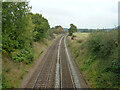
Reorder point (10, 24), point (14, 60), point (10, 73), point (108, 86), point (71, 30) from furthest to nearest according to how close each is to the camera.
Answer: point (71, 30) < point (14, 60) < point (10, 24) < point (10, 73) < point (108, 86)

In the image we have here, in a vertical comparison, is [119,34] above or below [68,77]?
above

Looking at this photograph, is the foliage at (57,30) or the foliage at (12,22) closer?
the foliage at (12,22)

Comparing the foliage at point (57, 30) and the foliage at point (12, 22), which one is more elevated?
the foliage at point (57, 30)

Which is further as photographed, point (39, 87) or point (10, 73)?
point (10, 73)

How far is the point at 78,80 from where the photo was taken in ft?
45.7

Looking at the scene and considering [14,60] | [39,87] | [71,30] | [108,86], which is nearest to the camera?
[108,86]

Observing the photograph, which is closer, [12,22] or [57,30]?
[12,22]

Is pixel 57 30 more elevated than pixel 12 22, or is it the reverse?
pixel 57 30

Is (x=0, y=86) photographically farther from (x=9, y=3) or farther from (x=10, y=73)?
(x=9, y=3)

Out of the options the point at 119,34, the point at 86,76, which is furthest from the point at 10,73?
the point at 119,34

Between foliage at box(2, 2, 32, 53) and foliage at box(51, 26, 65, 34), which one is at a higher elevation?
foliage at box(51, 26, 65, 34)

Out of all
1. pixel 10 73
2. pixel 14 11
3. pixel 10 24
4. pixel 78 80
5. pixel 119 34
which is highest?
pixel 14 11

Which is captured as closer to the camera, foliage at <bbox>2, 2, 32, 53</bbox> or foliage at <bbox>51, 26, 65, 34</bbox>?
foliage at <bbox>2, 2, 32, 53</bbox>

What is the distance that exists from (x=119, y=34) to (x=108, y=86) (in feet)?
19.7
